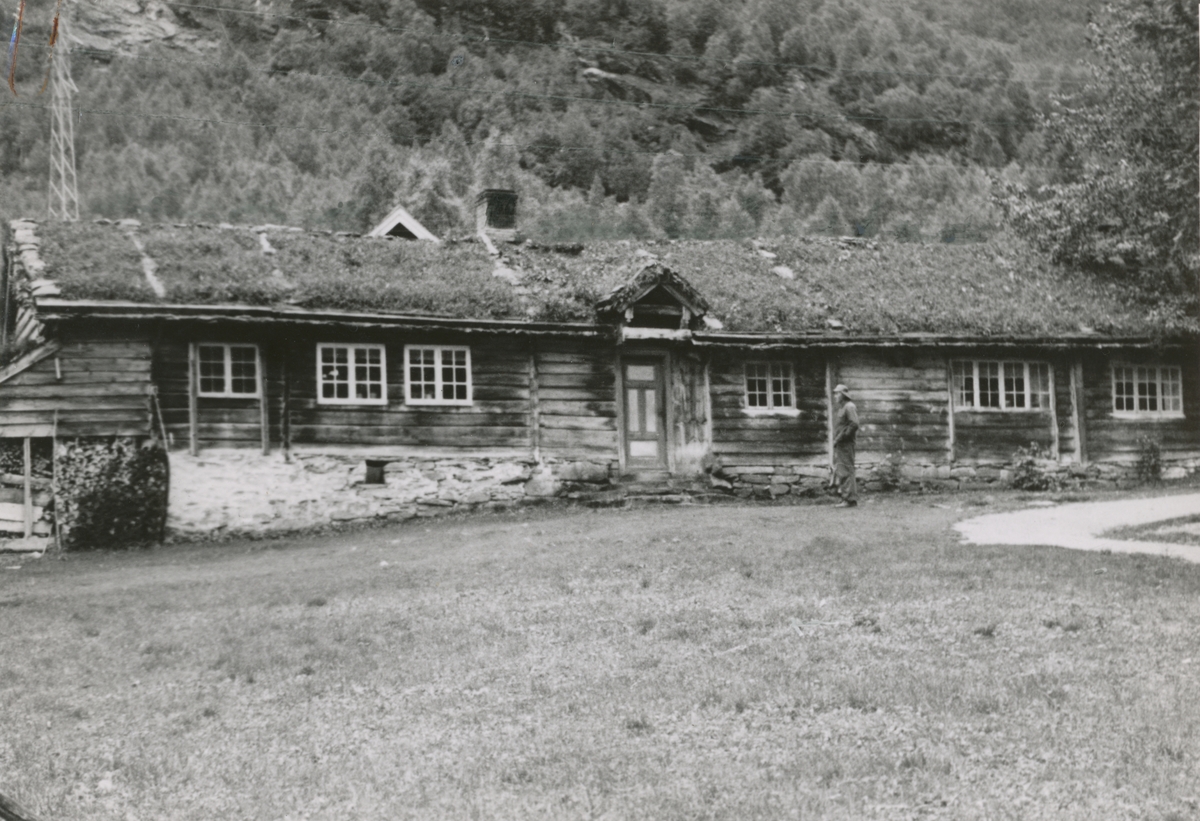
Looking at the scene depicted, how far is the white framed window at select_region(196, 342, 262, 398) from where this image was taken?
832 inches

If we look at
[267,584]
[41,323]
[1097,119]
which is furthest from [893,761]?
[1097,119]

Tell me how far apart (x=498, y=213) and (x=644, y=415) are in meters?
6.69

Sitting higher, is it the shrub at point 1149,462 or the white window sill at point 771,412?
the white window sill at point 771,412

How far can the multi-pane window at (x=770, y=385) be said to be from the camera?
2477cm

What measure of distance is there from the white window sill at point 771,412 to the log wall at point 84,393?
11.8m

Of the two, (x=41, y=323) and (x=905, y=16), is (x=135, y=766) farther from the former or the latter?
(x=905, y=16)

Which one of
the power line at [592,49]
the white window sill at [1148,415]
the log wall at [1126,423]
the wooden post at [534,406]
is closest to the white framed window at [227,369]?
the wooden post at [534,406]

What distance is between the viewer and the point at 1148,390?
26969mm

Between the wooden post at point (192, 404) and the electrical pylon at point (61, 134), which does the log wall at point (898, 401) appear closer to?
the wooden post at point (192, 404)

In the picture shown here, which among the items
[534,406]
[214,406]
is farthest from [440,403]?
[214,406]

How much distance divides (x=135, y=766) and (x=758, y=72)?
2790 inches

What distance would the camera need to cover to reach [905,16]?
69.8 m

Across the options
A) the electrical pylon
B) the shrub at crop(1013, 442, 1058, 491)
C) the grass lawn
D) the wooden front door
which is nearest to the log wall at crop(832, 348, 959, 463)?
the shrub at crop(1013, 442, 1058, 491)

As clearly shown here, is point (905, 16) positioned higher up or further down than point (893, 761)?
higher up
